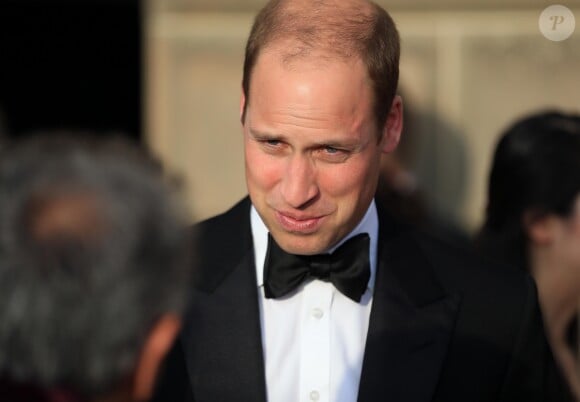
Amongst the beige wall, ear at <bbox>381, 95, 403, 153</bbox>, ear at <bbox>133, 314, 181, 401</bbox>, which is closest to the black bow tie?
ear at <bbox>381, 95, 403, 153</bbox>

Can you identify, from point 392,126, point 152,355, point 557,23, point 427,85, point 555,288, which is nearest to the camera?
point 152,355

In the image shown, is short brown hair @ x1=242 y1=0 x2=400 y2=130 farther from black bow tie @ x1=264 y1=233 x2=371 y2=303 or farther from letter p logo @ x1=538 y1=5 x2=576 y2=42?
letter p logo @ x1=538 y1=5 x2=576 y2=42

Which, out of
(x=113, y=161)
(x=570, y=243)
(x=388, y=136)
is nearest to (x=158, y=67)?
(x=570, y=243)

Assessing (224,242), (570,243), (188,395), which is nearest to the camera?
(188,395)

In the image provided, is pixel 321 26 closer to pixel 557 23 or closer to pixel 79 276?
pixel 79 276

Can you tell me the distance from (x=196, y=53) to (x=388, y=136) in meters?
3.46

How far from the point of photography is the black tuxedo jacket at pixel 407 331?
9.66 feet

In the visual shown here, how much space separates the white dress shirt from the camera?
2961 millimetres

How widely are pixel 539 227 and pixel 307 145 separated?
1382 mm

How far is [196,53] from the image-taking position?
6418mm

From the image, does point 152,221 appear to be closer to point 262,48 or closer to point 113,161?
point 113,161

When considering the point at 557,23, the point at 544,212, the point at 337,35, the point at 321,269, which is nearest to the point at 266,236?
the point at 321,269

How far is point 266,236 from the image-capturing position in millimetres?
3137

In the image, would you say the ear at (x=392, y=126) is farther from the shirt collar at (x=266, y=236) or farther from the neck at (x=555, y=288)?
the neck at (x=555, y=288)
